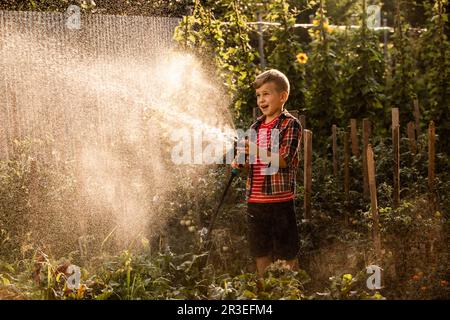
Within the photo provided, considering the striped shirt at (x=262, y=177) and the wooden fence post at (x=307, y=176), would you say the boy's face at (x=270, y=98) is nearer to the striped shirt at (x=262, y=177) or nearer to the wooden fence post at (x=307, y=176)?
the striped shirt at (x=262, y=177)

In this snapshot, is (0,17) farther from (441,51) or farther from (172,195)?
(441,51)

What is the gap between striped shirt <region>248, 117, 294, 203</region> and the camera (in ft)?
13.0

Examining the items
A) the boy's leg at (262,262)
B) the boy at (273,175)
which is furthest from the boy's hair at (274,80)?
the boy's leg at (262,262)

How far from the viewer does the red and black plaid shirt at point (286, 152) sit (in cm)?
387

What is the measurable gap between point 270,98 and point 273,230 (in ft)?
2.92

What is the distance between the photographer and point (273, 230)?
403cm

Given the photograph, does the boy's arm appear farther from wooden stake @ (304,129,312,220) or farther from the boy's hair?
wooden stake @ (304,129,312,220)

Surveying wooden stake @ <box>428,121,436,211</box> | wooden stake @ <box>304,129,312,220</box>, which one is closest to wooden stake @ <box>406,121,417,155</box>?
wooden stake @ <box>428,121,436,211</box>

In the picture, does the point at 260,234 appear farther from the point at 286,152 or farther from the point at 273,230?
the point at 286,152

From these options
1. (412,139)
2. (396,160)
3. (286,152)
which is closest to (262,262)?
(286,152)

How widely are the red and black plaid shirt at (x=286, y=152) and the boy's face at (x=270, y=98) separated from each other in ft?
0.22

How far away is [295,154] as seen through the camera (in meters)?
3.91

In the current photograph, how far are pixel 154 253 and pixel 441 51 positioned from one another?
457cm

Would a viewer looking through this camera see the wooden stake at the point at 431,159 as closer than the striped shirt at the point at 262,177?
No
